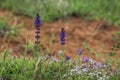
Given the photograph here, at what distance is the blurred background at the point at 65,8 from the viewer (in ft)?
18.6

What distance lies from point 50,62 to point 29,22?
6.59 feet

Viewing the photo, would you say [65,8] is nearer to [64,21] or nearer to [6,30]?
[64,21]

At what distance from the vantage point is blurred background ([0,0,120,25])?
Result: 5.66m

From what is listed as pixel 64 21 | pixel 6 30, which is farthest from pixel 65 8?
pixel 6 30

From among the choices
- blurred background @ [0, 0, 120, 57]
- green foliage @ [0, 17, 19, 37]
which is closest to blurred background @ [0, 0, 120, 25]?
blurred background @ [0, 0, 120, 57]

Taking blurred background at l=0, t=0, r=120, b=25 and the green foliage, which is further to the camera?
blurred background at l=0, t=0, r=120, b=25

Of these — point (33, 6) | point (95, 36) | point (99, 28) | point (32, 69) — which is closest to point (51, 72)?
point (32, 69)

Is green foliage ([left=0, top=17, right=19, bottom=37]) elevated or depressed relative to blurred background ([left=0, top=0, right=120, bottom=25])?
depressed

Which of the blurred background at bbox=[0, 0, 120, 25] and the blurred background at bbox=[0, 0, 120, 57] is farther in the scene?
the blurred background at bbox=[0, 0, 120, 25]

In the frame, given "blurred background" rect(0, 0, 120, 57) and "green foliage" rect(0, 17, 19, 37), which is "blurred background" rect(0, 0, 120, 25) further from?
"green foliage" rect(0, 17, 19, 37)

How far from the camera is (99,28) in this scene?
5.45 m

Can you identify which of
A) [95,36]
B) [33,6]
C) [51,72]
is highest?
[33,6]

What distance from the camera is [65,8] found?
5633 mm

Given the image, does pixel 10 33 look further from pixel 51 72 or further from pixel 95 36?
pixel 51 72
